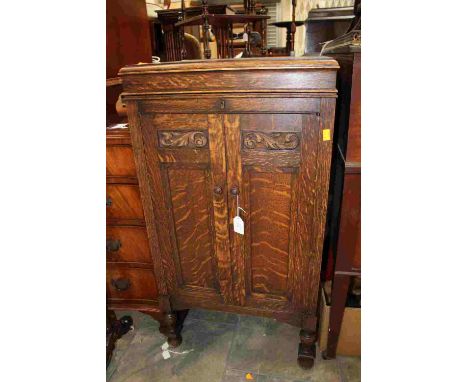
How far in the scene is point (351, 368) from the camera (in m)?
1.39

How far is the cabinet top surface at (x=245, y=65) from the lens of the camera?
92 centimetres

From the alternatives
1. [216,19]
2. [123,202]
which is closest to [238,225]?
[123,202]

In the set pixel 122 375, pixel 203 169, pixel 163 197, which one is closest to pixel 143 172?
pixel 163 197

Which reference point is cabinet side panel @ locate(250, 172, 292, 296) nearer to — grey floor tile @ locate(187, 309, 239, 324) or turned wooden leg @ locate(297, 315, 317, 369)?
turned wooden leg @ locate(297, 315, 317, 369)

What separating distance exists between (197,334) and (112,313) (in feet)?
1.51

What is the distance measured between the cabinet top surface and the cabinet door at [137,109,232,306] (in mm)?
136

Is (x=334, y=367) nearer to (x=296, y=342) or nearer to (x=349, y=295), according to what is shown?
(x=296, y=342)

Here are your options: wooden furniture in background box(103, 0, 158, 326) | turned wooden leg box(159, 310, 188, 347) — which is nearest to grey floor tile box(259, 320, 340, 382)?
turned wooden leg box(159, 310, 188, 347)

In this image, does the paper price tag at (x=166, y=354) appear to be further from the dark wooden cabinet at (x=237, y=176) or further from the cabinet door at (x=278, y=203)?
the cabinet door at (x=278, y=203)

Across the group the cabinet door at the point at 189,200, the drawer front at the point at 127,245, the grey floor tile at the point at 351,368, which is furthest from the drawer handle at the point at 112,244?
the grey floor tile at the point at 351,368

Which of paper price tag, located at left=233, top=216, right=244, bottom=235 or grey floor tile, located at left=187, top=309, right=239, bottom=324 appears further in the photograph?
grey floor tile, located at left=187, top=309, right=239, bottom=324

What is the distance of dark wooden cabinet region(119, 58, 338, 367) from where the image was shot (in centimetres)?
98

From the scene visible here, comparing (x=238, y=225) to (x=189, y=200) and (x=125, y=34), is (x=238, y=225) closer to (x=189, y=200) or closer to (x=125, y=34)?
(x=189, y=200)
